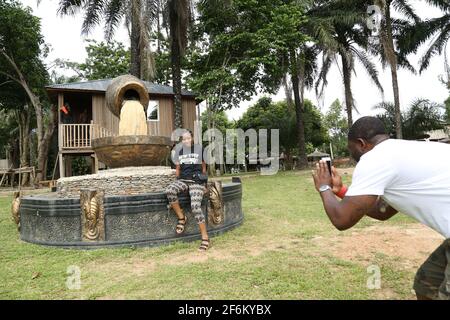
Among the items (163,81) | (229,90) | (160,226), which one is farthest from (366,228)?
(163,81)

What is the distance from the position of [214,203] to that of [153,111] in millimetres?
15807

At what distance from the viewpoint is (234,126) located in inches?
1363

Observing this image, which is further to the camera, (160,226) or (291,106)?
(291,106)

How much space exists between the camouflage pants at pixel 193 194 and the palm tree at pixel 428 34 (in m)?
20.7

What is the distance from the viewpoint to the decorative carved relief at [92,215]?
5.37 m

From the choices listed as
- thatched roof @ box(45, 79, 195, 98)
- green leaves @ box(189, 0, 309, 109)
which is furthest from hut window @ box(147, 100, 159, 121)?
green leaves @ box(189, 0, 309, 109)

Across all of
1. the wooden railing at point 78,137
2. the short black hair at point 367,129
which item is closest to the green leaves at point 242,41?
the wooden railing at point 78,137

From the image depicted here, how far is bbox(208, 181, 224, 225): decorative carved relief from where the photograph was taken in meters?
6.10

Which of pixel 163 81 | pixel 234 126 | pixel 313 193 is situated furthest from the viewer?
pixel 234 126

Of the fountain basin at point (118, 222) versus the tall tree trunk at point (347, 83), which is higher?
the tall tree trunk at point (347, 83)

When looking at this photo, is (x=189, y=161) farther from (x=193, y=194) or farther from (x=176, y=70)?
(x=176, y=70)

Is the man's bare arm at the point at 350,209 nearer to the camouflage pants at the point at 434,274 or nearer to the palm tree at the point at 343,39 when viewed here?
the camouflage pants at the point at 434,274
